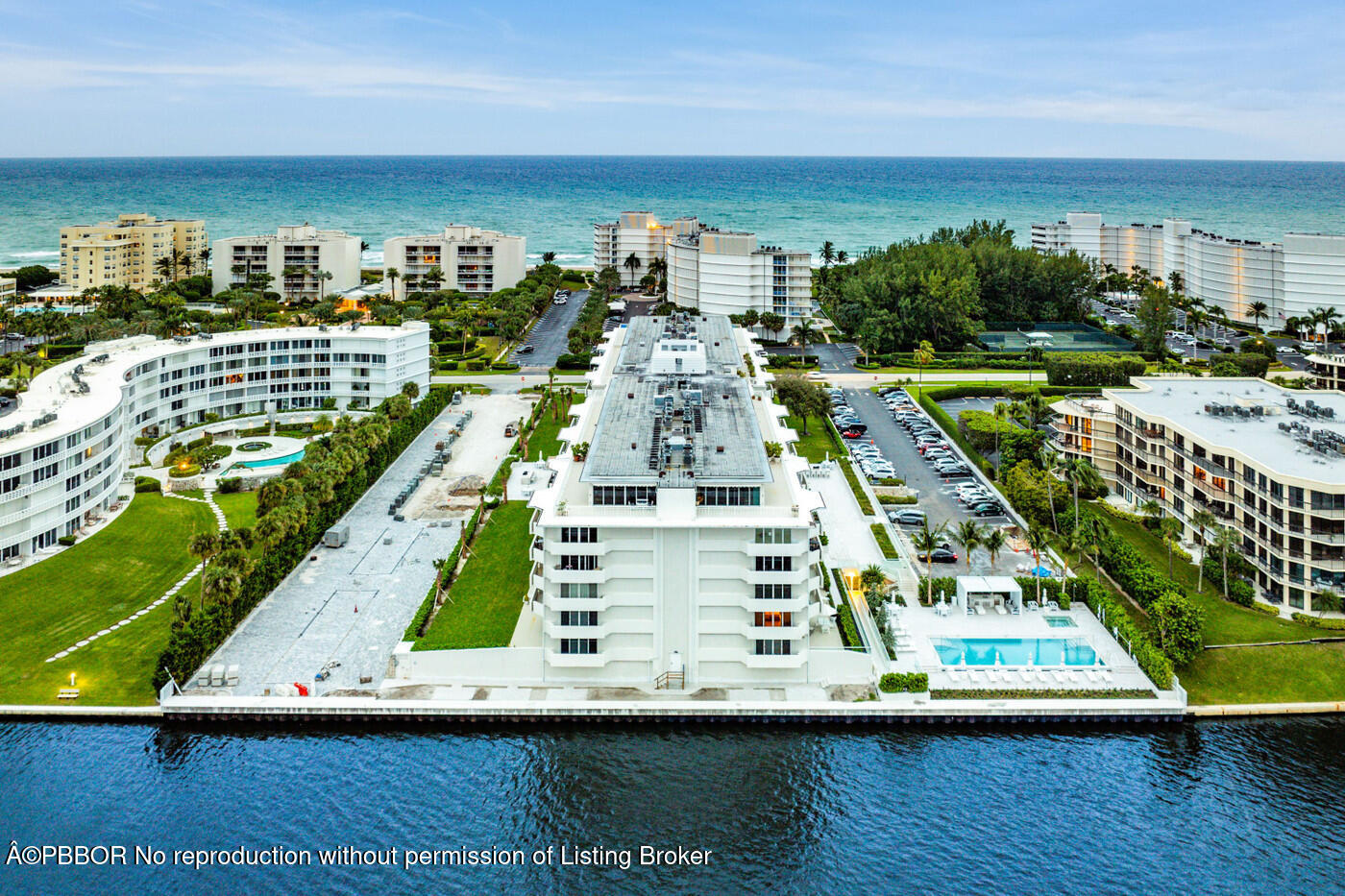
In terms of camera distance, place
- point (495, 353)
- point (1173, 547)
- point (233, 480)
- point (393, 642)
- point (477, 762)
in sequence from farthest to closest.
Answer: point (495, 353) < point (233, 480) < point (1173, 547) < point (393, 642) < point (477, 762)

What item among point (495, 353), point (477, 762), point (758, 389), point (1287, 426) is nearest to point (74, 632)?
point (477, 762)

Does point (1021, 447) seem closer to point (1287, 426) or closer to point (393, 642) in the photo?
point (1287, 426)

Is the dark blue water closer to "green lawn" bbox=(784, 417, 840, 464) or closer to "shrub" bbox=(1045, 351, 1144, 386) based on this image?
"green lawn" bbox=(784, 417, 840, 464)

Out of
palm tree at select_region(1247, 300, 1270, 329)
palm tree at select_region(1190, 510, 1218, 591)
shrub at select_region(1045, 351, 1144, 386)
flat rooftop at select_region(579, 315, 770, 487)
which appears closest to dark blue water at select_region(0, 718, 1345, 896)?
flat rooftop at select_region(579, 315, 770, 487)

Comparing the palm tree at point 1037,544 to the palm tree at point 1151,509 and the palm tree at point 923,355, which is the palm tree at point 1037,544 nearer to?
the palm tree at point 1151,509

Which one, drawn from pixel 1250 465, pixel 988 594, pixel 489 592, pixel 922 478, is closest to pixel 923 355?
pixel 922 478
